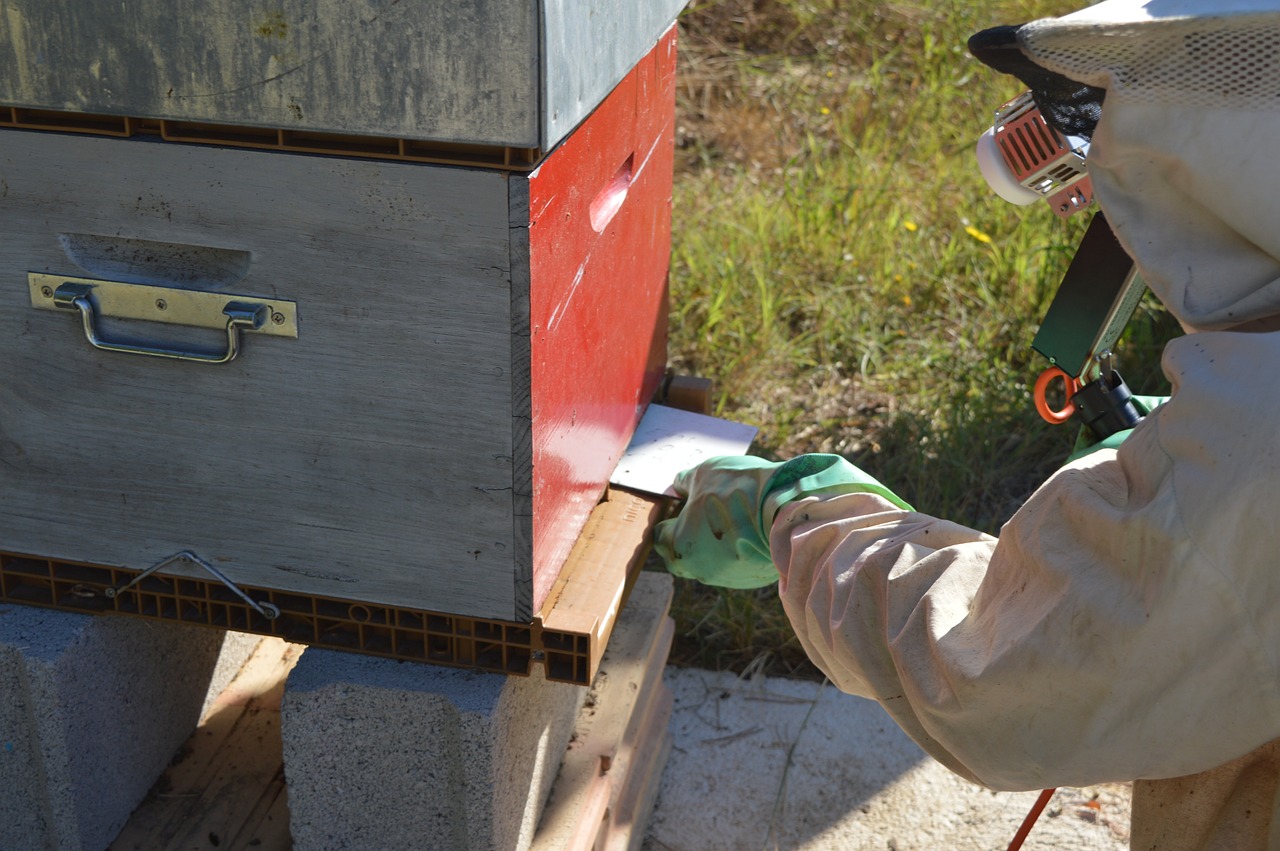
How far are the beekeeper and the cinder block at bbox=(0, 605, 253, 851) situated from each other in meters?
1.08

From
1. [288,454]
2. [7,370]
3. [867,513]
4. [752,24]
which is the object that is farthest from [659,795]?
A: [752,24]

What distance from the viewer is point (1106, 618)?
1.19m

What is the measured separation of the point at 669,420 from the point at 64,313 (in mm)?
1009

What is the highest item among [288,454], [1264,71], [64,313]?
[1264,71]

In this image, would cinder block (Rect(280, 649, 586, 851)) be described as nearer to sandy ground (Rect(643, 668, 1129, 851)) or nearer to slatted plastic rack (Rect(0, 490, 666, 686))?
slatted plastic rack (Rect(0, 490, 666, 686))

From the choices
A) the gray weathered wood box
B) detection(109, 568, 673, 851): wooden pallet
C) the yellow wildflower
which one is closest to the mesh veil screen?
the gray weathered wood box

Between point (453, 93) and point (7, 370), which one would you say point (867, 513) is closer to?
point (453, 93)

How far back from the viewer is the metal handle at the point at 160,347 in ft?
4.81

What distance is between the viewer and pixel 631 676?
2213mm

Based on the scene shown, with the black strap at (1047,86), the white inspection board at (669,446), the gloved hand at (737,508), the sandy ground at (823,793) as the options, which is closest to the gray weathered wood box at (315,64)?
the black strap at (1047,86)

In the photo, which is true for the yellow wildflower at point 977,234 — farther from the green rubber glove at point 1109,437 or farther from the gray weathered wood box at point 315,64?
the gray weathered wood box at point 315,64

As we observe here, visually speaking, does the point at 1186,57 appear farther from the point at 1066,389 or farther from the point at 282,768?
the point at 282,768

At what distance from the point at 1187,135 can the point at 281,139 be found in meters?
0.92

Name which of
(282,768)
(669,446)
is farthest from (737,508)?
(282,768)
